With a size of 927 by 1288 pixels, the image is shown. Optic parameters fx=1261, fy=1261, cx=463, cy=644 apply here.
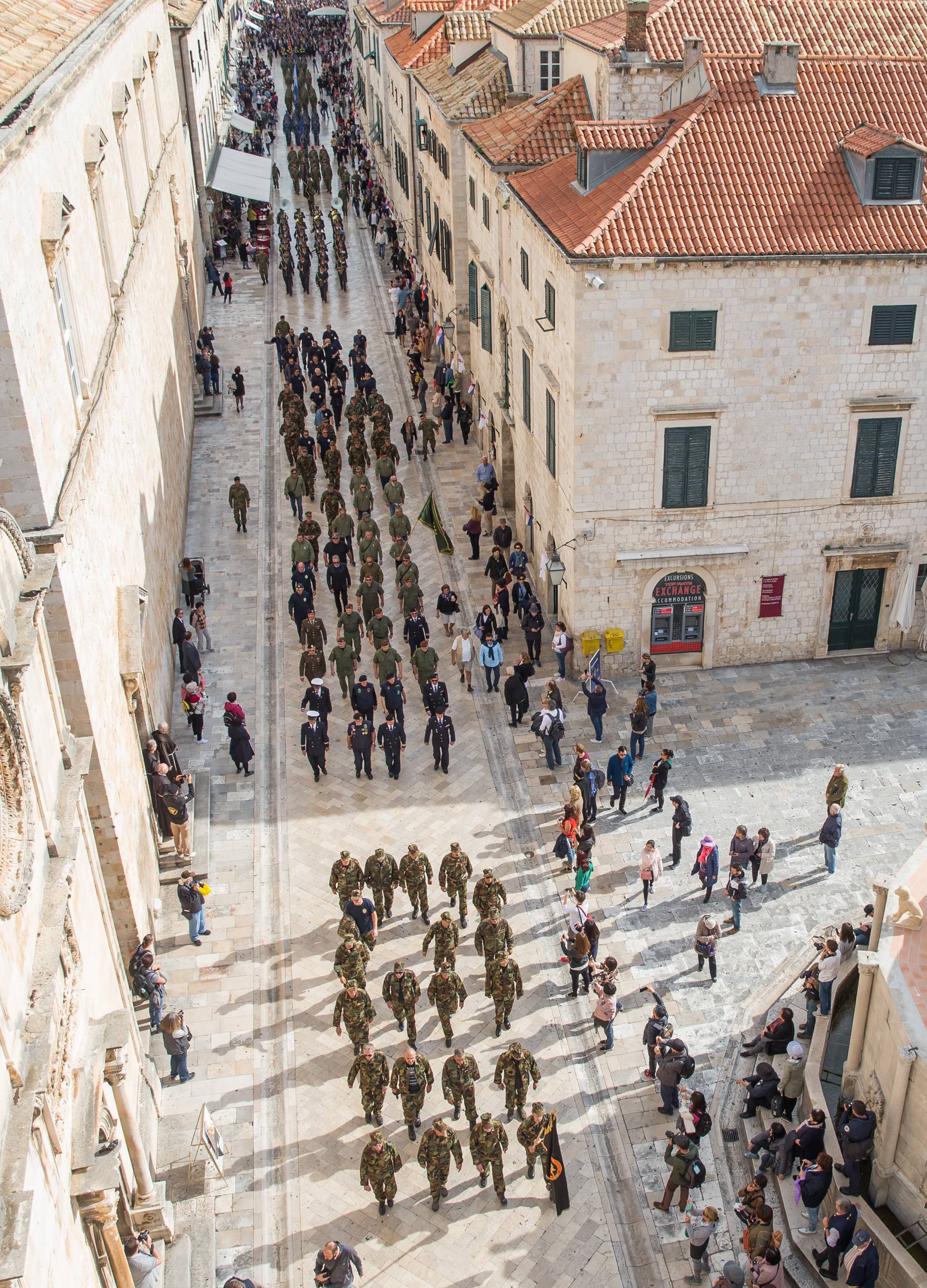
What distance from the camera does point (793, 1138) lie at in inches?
563

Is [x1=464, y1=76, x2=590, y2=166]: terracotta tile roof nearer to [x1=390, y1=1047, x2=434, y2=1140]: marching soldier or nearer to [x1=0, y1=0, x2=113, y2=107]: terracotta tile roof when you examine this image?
[x1=0, y1=0, x2=113, y2=107]: terracotta tile roof

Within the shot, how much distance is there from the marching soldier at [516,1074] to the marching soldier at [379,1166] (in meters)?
1.61

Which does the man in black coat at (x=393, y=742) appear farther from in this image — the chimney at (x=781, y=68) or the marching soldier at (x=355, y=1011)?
the chimney at (x=781, y=68)

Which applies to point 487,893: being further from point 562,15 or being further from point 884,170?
point 562,15

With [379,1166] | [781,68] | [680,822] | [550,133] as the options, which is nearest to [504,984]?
[379,1166]

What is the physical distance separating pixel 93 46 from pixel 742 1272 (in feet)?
68.2

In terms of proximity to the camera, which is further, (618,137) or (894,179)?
(618,137)

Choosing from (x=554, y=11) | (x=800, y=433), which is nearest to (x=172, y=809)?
(x=800, y=433)

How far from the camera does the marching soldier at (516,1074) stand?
1493 centimetres

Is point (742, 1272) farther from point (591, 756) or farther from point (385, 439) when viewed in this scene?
point (385, 439)

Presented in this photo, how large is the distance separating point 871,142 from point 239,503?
1596cm

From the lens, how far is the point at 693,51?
24.8 metres

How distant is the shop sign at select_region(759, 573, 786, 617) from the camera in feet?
79.2

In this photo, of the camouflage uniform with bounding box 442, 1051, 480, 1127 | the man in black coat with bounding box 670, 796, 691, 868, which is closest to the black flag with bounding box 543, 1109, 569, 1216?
the camouflage uniform with bounding box 442, 1051, 480, 1127
